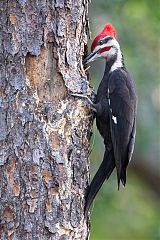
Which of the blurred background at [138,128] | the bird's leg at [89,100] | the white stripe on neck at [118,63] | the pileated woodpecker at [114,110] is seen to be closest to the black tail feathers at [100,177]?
the pileated woodpecker at [114,110]

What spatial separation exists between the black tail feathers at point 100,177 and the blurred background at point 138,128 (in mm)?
2366

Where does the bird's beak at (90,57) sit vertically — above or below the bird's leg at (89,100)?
above

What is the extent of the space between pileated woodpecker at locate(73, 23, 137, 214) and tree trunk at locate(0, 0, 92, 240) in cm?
33

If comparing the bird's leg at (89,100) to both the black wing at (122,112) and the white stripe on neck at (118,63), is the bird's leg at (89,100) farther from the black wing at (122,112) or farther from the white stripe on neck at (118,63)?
the white stripe on neck at (118,63)

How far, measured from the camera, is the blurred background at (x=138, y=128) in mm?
7020

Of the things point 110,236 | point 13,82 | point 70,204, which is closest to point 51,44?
point 13,82

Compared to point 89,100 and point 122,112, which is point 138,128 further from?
point 89,100

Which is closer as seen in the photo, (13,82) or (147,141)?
(13,82)

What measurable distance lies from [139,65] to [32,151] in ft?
12.2

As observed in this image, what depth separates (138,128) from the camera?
7.55 meters

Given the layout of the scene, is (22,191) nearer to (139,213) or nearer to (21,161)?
(21,161)

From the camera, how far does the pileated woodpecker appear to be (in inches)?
172

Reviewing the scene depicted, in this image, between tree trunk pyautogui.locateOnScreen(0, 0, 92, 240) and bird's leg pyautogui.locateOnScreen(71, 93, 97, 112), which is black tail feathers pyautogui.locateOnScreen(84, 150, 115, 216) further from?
bird's leg pyautogui.locateOnScreen(71, 93, 97, 112)

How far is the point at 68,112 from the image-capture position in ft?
13.3
